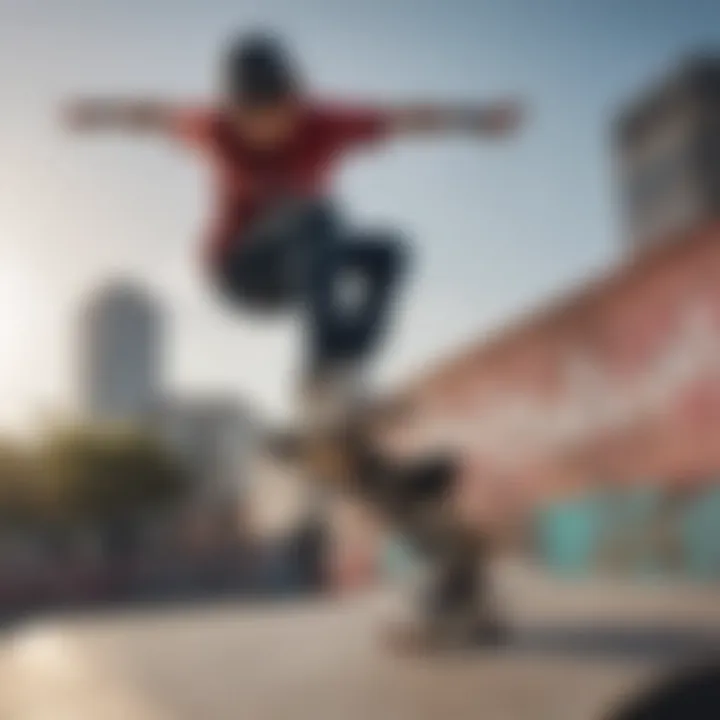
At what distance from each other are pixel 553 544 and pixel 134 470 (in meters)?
1.13

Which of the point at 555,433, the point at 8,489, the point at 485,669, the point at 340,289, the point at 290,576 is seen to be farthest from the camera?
the point at 555,433

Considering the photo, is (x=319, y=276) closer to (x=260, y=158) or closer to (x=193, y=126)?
(x=260, y=158)

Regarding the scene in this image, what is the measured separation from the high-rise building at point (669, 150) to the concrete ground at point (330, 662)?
2.42 ft

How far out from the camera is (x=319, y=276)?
160 cm

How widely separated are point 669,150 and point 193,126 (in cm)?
89

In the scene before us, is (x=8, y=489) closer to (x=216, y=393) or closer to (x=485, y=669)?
(x=216, y=393)

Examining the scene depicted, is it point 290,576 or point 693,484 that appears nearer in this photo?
point 290,576

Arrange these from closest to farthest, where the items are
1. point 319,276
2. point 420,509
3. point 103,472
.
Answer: point 103,472 < point 319,276 < point 420,509

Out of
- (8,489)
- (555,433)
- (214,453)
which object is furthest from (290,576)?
(555,433)

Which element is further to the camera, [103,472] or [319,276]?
[319,276]

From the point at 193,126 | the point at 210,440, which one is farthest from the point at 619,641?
the point at 193,126

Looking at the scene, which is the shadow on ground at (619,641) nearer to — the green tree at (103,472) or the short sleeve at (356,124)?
the green tree at (103,472)

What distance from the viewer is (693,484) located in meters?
2.98

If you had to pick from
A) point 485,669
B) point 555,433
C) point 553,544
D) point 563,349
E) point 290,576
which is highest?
point 563,349
